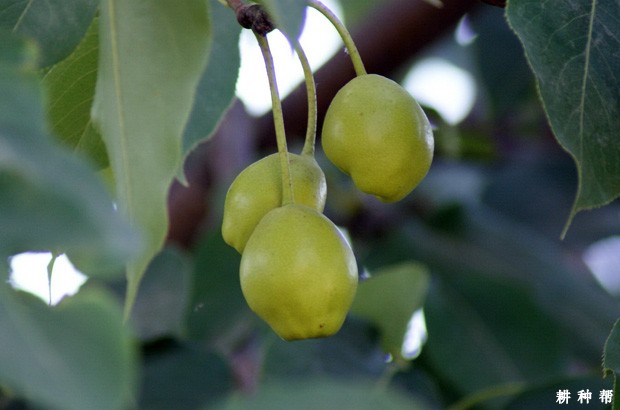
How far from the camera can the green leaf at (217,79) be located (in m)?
0.88

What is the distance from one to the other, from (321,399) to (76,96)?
1.54 feet

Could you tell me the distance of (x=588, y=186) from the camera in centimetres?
74

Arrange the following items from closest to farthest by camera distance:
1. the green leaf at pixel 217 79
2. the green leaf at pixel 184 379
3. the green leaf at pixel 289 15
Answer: the green leaf at pixel 289 15 < the green leaf at pixel 217 79 < the green leaf at pixel 184 379

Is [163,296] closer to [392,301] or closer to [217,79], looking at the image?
[392,301]

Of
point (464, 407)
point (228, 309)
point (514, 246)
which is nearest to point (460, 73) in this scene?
point (514, 246)

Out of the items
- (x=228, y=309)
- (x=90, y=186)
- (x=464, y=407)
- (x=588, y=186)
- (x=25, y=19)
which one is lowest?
(x=228, y=309)

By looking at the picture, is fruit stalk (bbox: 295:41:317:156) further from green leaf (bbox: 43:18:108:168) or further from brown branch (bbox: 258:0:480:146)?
brown branch (bbox: 258:0:480:146)

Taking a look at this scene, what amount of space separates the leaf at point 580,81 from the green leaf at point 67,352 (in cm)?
41

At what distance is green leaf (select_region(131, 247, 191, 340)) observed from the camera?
1.50m

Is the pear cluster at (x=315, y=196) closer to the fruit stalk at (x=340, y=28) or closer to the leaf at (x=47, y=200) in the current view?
the fruit stalk at (x=340, y=28)

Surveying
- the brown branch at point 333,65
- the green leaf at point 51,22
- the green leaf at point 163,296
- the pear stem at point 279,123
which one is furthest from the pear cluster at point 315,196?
the brown branch at point 333,65

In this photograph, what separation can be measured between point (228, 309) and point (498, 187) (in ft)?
2.59

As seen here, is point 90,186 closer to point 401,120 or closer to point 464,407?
point 401,120

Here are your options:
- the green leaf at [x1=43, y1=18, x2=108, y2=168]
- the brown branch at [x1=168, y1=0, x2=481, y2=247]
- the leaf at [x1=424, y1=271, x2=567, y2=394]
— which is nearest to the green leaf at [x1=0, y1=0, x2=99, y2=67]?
the green leaf at [x1=43, y1=18, x2=108, y2=168]
